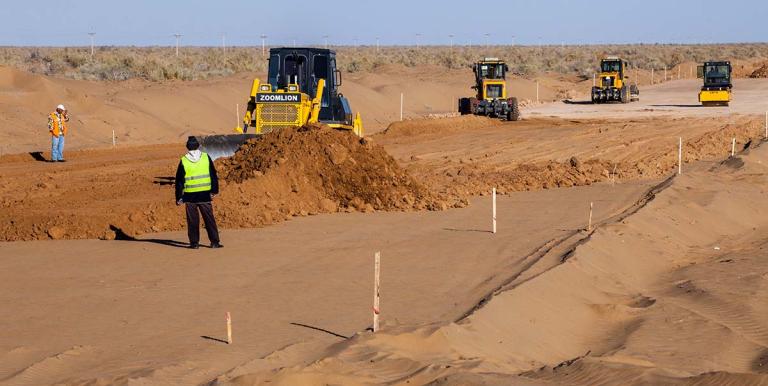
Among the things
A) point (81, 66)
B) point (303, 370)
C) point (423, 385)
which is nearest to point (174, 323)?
point (303, 370)

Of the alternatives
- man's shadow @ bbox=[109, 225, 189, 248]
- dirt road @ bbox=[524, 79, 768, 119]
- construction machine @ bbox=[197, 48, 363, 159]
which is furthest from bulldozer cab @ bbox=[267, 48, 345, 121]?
dirt road @ bbox=[524, 79, 768, 119]

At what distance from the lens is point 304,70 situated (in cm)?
2789

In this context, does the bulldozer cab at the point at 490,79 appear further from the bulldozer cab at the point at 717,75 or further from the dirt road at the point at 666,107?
the bulldozer cab at the point at 717,75

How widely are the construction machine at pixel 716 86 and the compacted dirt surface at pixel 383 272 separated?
29.4m

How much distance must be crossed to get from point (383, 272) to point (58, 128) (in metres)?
16.3

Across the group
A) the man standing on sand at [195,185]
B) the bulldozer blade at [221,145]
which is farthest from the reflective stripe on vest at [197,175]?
the bulldozer blade at [221,145]

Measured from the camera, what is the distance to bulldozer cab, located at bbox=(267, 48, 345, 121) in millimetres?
27703

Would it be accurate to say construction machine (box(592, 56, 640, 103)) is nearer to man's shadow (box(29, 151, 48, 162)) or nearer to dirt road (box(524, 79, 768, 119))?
dirt road (box(524, 79, 768, 119))

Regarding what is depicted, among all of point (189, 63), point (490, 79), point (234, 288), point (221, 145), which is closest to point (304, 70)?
point (221, 145)

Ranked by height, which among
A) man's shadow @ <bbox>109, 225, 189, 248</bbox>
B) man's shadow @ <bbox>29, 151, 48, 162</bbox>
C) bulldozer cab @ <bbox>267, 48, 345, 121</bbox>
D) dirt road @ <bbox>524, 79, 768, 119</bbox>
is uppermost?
bulldozer cab @ <bbox>267, 48, 345, 121</bbox>

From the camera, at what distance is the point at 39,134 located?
117 ft

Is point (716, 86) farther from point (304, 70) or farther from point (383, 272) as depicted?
point (383, 272)

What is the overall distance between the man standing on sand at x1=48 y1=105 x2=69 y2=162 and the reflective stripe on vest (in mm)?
13557

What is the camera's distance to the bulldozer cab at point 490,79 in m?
47.8
